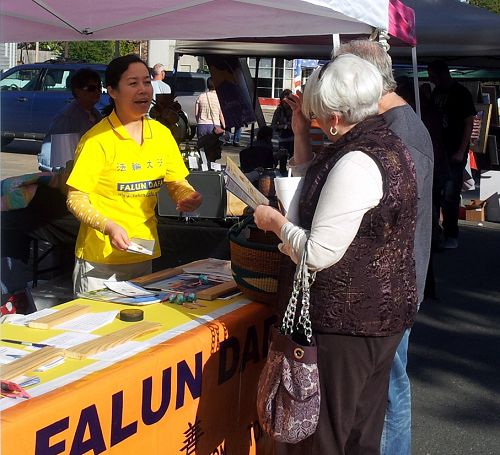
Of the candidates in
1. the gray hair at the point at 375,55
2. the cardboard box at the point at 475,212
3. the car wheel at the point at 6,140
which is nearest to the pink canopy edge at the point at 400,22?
the gray hair at the point at 375,55

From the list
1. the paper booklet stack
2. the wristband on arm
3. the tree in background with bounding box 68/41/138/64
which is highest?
the tree in background with bounding box 68/41/138/64

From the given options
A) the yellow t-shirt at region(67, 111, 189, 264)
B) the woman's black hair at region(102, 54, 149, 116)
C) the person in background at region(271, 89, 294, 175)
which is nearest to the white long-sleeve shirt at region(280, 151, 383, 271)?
the yellow t-shirt at region(67, 111, 189, 264)

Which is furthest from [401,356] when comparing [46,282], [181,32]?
[46,282]

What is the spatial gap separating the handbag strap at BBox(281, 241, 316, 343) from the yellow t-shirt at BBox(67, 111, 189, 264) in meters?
1.18

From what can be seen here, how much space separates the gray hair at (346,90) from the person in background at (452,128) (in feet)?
22.2

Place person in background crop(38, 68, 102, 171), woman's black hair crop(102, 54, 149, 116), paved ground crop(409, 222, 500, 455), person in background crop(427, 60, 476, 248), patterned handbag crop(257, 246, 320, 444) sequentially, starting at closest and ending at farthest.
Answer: patterned handbag crop(257, 246, 320, 444)
woman's black hair crop(102, 54, 149, 116)
paved ground crop(409, 222, 500, 455)
person in background crop(38, 68, 102, 171)
person in background crop(427, 60, 476, 248)

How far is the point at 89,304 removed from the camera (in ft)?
10.3

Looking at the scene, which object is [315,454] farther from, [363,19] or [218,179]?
[218,179]

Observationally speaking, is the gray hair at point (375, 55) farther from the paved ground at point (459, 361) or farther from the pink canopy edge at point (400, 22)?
the paved ground at point (459, 361)

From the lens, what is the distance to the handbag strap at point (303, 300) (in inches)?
95.9

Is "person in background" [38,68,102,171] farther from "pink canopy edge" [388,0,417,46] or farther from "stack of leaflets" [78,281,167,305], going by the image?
"stack of leaflets" [78,281,167,305]

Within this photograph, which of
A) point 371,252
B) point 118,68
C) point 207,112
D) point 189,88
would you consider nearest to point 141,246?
point 118,68

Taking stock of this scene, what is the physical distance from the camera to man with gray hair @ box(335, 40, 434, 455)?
301 cm

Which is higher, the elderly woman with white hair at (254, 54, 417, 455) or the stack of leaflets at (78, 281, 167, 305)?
the elderly woman with white hair at (254, 54, 417, 455)
